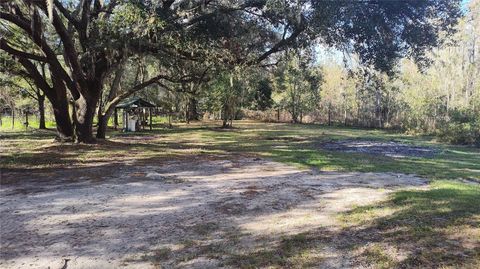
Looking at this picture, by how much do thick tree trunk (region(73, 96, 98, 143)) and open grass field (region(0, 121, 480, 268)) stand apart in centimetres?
476

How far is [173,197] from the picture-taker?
667 centimetres

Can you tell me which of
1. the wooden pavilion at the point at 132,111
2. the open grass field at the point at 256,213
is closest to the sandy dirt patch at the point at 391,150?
the open grass field at the point at 256,213

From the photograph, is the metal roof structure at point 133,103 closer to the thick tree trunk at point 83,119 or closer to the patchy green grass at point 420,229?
the thick tree trunk at point 83,119

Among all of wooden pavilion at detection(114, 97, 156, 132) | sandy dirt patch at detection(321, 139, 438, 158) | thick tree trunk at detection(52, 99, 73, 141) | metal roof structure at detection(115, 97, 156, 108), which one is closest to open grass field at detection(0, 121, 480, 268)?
sandy dirt patch at detection(321, 139, 438, 158)

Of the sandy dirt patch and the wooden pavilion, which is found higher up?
the wooden pavilion

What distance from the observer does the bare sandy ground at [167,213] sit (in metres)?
4.09

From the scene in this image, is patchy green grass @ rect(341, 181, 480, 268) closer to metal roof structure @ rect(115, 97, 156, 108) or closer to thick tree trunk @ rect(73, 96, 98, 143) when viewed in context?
thick tree trunk @ rect(73, 96, 98, 143)

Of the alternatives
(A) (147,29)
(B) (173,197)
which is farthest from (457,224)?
(A) (147,29)

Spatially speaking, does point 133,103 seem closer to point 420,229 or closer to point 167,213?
point 167,213

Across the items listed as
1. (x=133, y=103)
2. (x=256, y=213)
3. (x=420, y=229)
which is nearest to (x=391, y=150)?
(x=256, y=213)

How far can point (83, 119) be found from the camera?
598 inches

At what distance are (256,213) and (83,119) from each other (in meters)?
11.3

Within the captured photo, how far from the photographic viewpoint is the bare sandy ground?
161 inches

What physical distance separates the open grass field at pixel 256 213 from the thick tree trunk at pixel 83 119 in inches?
187
